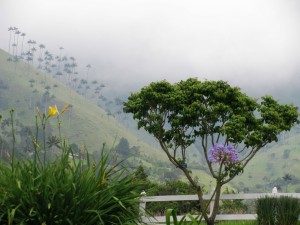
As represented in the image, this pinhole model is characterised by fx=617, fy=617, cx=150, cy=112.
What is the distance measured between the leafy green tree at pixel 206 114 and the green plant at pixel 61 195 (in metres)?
18.0

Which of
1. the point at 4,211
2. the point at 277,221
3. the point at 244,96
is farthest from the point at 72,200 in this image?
the point at 244,96

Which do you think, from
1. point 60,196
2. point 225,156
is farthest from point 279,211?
point 60,196

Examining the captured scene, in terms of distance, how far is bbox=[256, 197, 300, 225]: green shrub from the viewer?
672 inches

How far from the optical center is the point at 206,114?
2633cm

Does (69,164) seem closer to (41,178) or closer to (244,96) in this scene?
(41,178)

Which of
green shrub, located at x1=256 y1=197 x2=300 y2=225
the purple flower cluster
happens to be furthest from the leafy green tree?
the purple flower cluster

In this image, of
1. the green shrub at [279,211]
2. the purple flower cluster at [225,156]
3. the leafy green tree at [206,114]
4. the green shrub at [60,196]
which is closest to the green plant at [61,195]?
the green shrub at [60,196]

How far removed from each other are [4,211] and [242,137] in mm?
18667

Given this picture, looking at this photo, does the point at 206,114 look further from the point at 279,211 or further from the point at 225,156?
the point at 225,156

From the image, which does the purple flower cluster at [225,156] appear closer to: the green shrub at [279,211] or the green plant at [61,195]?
the green plant at [61,195]

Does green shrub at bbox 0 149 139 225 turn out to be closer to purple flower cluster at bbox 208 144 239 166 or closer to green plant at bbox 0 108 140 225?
green plant at bbox 0 108 140 225

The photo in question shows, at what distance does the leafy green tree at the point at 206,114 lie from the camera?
26.1m

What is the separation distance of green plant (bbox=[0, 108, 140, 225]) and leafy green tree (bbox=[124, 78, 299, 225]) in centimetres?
1796

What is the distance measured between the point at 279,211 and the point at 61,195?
35.3 feet
